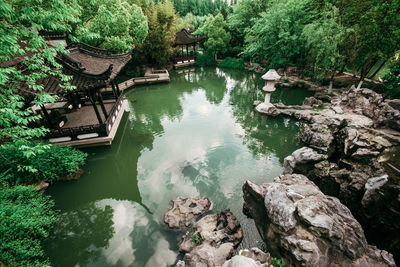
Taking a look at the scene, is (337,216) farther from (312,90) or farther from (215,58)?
(215,58)

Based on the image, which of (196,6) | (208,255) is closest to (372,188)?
(208,255)

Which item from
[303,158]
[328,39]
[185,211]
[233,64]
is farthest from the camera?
[233,64]

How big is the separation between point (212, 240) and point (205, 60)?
93.9 ft

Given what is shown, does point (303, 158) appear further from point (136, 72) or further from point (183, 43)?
point (183, 43)

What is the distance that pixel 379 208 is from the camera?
13.9ft

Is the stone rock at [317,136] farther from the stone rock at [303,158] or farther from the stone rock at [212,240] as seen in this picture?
the stone rock at [212,240]

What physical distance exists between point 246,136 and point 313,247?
304 inches

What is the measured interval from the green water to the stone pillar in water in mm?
736

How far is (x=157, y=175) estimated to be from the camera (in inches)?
322

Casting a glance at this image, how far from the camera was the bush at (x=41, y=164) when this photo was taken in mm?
6652

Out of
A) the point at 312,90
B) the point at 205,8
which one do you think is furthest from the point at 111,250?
the point at 205,8

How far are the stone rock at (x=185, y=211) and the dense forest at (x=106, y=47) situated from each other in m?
3.56

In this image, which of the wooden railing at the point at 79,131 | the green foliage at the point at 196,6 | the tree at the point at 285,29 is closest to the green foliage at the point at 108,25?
the wooden railing at the point at 79,131

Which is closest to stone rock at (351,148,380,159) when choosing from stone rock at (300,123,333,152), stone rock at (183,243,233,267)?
stone rock at (300,123,333,152)
